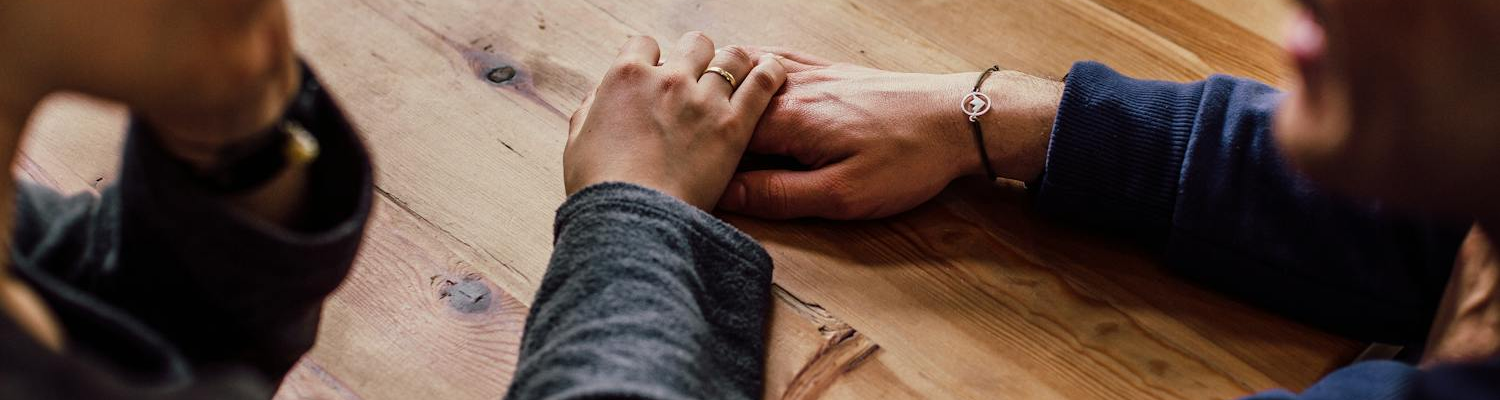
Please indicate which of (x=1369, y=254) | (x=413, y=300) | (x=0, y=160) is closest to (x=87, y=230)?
(x=0, y=160)

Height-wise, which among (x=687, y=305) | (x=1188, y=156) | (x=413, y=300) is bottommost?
(x=413, y=300)

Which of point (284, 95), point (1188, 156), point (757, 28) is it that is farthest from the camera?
point (757, 28)

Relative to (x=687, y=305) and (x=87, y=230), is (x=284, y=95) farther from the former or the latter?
(x=687, y=305)

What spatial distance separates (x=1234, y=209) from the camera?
0.87 meters

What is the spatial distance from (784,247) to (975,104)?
0.19m

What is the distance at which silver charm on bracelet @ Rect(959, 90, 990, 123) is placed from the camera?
3.06ft

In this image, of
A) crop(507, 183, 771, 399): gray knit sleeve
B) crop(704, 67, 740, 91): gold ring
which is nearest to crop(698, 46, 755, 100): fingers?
crop(704, 67, 740, 91): gold ring

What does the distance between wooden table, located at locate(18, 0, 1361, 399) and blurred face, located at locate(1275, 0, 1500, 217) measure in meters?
0.30

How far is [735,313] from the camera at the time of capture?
827mm

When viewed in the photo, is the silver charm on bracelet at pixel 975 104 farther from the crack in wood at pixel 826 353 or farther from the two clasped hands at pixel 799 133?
the crack in wood at pixel 826 353

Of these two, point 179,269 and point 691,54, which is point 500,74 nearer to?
point 691,54

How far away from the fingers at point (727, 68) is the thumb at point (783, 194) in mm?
75

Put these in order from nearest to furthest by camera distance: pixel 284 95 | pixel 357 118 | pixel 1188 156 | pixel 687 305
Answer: pixel 284 95 → pixel 687 305 → pixel 1188 156 → pixel 357 118

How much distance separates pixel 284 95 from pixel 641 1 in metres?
0.59
